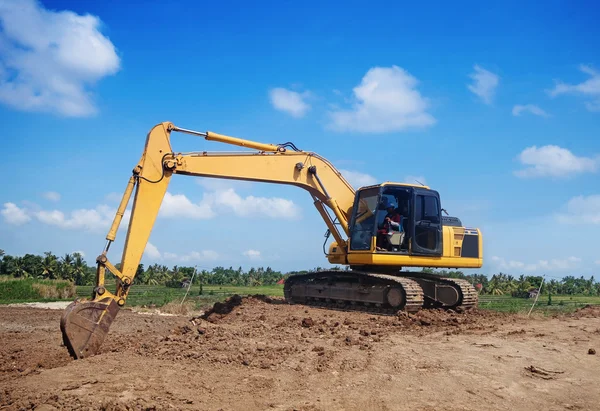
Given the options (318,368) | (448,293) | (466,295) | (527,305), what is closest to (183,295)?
(448,293)

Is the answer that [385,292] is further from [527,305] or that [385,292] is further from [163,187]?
[527,305]

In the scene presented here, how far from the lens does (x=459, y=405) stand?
626 cm

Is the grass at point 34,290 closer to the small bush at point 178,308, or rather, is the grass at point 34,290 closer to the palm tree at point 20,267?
the small bush at point 178,308

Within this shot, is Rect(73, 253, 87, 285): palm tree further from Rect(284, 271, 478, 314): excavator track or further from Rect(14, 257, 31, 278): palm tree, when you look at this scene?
Rect(284, 271, 478, 314): excavator track

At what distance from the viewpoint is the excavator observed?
12008 millimetres

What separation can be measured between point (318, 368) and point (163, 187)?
547 cm

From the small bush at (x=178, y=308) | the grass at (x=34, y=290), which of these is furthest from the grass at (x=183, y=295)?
the grass at (x=34, y=290)

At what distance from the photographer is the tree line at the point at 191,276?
32.7 m

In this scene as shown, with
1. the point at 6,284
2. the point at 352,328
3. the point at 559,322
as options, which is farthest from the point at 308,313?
the point at 6,284

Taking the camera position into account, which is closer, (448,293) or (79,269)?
(448,293)

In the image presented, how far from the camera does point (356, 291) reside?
14.4 m

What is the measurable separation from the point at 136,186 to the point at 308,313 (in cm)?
519

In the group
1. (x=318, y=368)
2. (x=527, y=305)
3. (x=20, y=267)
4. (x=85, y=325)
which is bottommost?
(x=318, y=368)

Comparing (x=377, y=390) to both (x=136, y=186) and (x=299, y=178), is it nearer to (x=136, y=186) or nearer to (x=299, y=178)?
(x=136, y=186)
